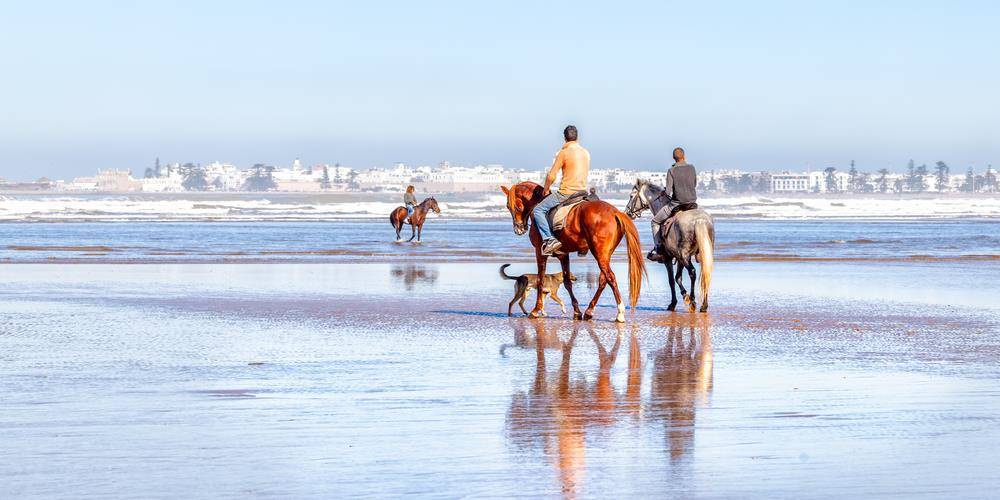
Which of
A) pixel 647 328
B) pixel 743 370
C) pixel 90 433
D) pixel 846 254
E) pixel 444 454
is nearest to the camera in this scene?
pixel 444 454

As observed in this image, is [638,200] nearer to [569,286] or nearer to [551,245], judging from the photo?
[569,286]

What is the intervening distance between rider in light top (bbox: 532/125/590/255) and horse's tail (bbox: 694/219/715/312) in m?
1.55

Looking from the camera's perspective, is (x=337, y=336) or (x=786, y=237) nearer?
(x=337, y=336)

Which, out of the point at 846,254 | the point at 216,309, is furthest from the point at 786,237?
the point at 216,309

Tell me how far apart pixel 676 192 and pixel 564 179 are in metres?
1.80

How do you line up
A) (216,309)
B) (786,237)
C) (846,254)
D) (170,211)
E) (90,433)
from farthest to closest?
(170,211)
(786,237)
(846,254)
(216,309)
(90,433)

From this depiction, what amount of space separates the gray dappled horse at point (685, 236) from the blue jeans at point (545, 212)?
1.75 metres

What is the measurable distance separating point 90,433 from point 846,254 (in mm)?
23274

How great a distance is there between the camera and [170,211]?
214ft

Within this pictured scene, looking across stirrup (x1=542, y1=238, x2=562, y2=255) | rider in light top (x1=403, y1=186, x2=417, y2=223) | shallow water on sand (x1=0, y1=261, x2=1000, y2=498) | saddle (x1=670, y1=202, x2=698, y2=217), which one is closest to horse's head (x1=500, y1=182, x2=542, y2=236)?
stirrup (x1=542, y1=238, x2=562, y2=255)

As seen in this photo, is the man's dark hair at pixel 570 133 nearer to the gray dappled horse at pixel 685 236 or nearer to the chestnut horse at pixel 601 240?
the chestnut horse at pixel 601 240

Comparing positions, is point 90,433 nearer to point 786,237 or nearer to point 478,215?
point 786,237

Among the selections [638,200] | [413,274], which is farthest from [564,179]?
[413,274]

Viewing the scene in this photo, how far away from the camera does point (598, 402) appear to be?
7.34 metres
